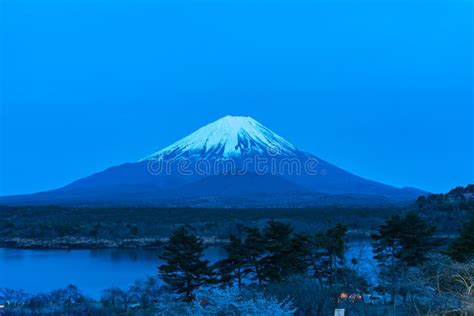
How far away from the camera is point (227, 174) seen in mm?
113438

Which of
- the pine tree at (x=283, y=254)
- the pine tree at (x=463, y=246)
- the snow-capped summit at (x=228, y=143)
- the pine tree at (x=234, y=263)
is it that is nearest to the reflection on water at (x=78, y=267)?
the pine tree at (x=234, y=263)

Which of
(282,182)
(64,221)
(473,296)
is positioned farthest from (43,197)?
(473,296)

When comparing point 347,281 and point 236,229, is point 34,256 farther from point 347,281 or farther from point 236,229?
point 347,281

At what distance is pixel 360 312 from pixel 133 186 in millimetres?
98136

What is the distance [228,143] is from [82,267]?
295 ft

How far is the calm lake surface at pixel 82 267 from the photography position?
25.3 metres

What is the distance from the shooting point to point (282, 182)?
4464 inches

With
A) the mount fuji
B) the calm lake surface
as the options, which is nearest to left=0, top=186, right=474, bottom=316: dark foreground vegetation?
the calm lake surface

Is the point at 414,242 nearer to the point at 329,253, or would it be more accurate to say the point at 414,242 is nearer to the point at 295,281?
the point at 329,253

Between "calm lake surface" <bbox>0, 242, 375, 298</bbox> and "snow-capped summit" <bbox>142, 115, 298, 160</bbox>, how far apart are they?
257 feet

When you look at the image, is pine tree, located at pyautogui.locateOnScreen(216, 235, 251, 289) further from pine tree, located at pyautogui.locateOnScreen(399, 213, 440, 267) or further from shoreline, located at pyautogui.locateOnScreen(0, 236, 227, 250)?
shoreline, located at pyautogui.locateOnScreen(0, 236, 227, 250)

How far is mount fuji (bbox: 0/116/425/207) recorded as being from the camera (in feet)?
350

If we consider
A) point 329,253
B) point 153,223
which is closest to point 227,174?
point 153,223

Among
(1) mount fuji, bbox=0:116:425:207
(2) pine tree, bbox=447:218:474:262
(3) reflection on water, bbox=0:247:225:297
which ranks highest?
(1) mount fuji, bbox=0:116:425:207
